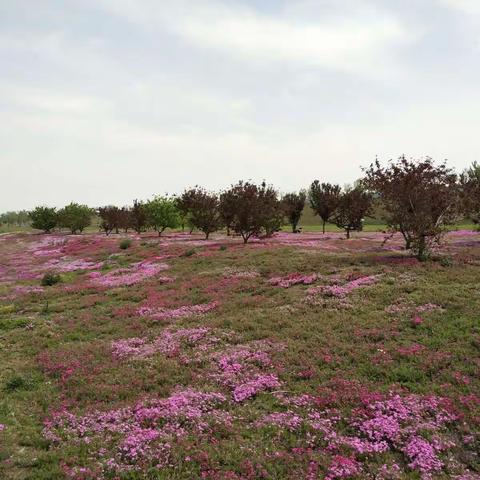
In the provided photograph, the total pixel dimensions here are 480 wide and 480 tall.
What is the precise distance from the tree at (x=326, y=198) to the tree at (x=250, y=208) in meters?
16.2

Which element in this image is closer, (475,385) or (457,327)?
(475,385)

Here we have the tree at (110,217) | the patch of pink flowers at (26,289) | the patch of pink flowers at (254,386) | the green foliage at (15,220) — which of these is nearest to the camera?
the patch of pink flowers at (254,386)

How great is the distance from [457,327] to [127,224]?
247ft

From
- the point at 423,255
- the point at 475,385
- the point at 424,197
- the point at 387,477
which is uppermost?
the point at 424,197

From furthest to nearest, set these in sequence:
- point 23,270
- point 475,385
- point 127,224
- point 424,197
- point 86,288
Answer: point 127,224
point 23,270
point 86,288
point 424,197
point 475,385

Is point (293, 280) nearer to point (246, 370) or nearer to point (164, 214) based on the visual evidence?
point (246, 370)

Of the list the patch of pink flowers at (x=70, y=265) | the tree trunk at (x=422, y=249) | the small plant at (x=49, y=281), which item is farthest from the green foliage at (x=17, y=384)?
the patch of pink flowers at (x=70, y=265)

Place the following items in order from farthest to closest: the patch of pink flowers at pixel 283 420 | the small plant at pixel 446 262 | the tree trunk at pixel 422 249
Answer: the tree trunk at pixel 422 249
the small plant at pixel 446 262
the patch of pink flowers at pixel 283 420

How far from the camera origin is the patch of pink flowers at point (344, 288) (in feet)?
66.5

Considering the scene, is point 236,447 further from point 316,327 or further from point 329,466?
point 316,327

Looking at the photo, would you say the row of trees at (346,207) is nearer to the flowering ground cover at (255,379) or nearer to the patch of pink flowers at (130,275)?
the flowering ground cover at (255,379)

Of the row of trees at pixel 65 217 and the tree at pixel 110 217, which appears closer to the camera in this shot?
the tree at pixel 110 217

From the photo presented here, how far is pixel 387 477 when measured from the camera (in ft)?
30.0

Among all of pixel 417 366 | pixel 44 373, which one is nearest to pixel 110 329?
pixel 44 373
